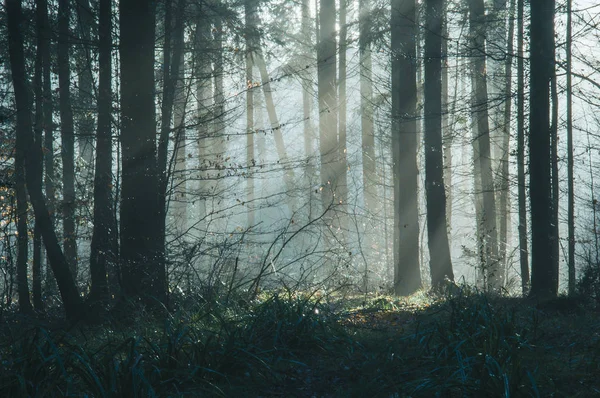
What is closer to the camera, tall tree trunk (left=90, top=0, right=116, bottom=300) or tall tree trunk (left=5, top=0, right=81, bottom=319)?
tall tree trunk (left=5, top=0, right=81, bottom=319)

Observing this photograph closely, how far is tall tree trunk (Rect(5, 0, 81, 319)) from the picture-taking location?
8.27 meters

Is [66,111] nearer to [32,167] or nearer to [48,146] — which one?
[48,146]

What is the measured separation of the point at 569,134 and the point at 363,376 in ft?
34.3

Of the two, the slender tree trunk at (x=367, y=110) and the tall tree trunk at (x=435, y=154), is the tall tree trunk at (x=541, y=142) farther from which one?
the slender tree trunk at (x=367, y=110)

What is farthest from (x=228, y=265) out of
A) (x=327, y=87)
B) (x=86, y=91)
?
(x=327, y=87)

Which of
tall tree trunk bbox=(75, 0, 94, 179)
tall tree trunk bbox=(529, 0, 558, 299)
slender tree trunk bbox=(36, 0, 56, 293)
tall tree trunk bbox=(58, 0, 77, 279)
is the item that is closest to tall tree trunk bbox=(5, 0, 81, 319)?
tall tree trunk bbox=(58, 0, 77, 279)

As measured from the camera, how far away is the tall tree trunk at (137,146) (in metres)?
8.23

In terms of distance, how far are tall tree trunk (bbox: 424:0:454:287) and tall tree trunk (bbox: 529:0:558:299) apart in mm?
3012

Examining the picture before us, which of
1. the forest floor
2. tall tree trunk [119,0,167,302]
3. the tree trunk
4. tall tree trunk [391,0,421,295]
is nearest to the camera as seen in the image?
the forest floor

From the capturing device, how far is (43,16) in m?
9.16

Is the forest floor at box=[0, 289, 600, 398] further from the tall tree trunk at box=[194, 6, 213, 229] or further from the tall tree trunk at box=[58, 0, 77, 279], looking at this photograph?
the tall tree trunk at box=[58, 0, 77, 279]

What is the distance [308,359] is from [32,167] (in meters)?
5.28

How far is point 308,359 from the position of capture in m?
5.37

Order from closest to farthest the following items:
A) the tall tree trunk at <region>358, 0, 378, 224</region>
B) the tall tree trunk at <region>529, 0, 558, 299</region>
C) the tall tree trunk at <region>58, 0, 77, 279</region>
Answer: the tall tree trunk at <region>529, 0, 558, 299</region> < the tall tree trunk at <region>58, 0, 77, 279</region> < the tall tree trunk at <region>358, 0, 378, 224</region>
